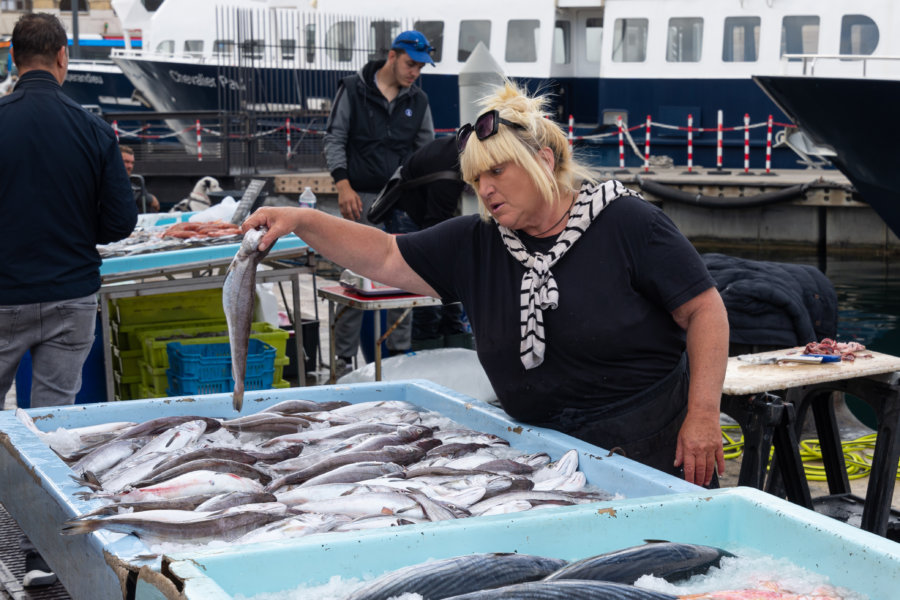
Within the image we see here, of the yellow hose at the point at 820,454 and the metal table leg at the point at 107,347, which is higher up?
the metal table leg at the point at 107,347

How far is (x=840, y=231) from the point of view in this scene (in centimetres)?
1864

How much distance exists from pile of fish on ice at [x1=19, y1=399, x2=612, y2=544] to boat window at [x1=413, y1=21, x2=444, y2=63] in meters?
21.8

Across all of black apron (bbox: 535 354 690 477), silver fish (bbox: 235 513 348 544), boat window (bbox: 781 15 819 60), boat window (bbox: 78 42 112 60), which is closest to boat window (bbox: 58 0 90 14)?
boat window (bbox: 78 42 112 60)

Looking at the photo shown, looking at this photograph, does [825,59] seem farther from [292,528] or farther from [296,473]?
[292,528]

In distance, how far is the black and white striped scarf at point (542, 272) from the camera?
127 inches

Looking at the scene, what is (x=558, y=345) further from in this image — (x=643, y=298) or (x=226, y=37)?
(x=226, y=37)

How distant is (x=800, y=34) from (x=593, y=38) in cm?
520

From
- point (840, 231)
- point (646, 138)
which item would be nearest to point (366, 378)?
point (840, 231)

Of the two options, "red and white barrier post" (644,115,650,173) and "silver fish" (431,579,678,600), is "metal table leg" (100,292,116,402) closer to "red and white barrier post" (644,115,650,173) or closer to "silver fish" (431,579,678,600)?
"silver fish" (431,579,678,600)

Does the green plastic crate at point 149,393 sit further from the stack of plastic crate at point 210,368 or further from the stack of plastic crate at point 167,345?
the stack of plastic crate at point 210,368

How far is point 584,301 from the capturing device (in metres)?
3.24

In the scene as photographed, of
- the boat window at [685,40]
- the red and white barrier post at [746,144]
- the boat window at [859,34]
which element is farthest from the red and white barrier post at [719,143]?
the boat window at [859,34]

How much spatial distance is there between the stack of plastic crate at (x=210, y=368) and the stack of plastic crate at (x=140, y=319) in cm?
60

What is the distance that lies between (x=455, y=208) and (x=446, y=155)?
46 centimetres
